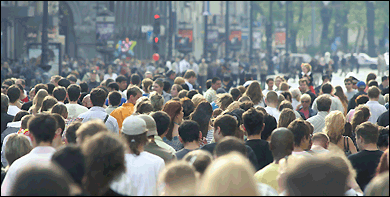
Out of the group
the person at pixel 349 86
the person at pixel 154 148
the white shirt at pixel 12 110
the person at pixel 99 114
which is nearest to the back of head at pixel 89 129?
the person at pixel 154 148

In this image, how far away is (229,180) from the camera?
3059 millimetres

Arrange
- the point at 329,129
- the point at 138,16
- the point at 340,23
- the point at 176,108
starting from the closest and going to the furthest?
1. the point at 329,129
2. the point at 176,108
3. the point at 138,16
4. the point at 340,23

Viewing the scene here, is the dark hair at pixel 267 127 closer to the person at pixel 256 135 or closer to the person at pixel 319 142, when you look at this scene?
the person at pixel 256 135

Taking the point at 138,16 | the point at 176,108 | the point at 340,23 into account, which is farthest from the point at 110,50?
the point at 340,23

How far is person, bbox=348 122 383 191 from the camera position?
19.7 ft

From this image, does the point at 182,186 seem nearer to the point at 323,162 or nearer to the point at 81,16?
the point at 323,162

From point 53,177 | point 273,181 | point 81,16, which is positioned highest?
point 81,16

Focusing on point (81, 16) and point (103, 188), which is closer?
point (103, 188)

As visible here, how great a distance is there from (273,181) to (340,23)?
6913 centimetres

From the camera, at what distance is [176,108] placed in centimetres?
817

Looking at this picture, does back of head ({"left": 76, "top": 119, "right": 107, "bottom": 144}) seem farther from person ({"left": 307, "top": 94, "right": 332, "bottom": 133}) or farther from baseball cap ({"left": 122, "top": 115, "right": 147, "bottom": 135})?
person ({"left": 307, "top": 94, "right": 332, "bottom": 133})

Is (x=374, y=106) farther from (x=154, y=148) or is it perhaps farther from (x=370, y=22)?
(x=370, y=22)

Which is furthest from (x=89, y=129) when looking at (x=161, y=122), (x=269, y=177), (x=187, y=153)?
(x=161, y=122)

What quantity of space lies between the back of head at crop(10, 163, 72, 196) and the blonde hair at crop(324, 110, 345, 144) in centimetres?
463
